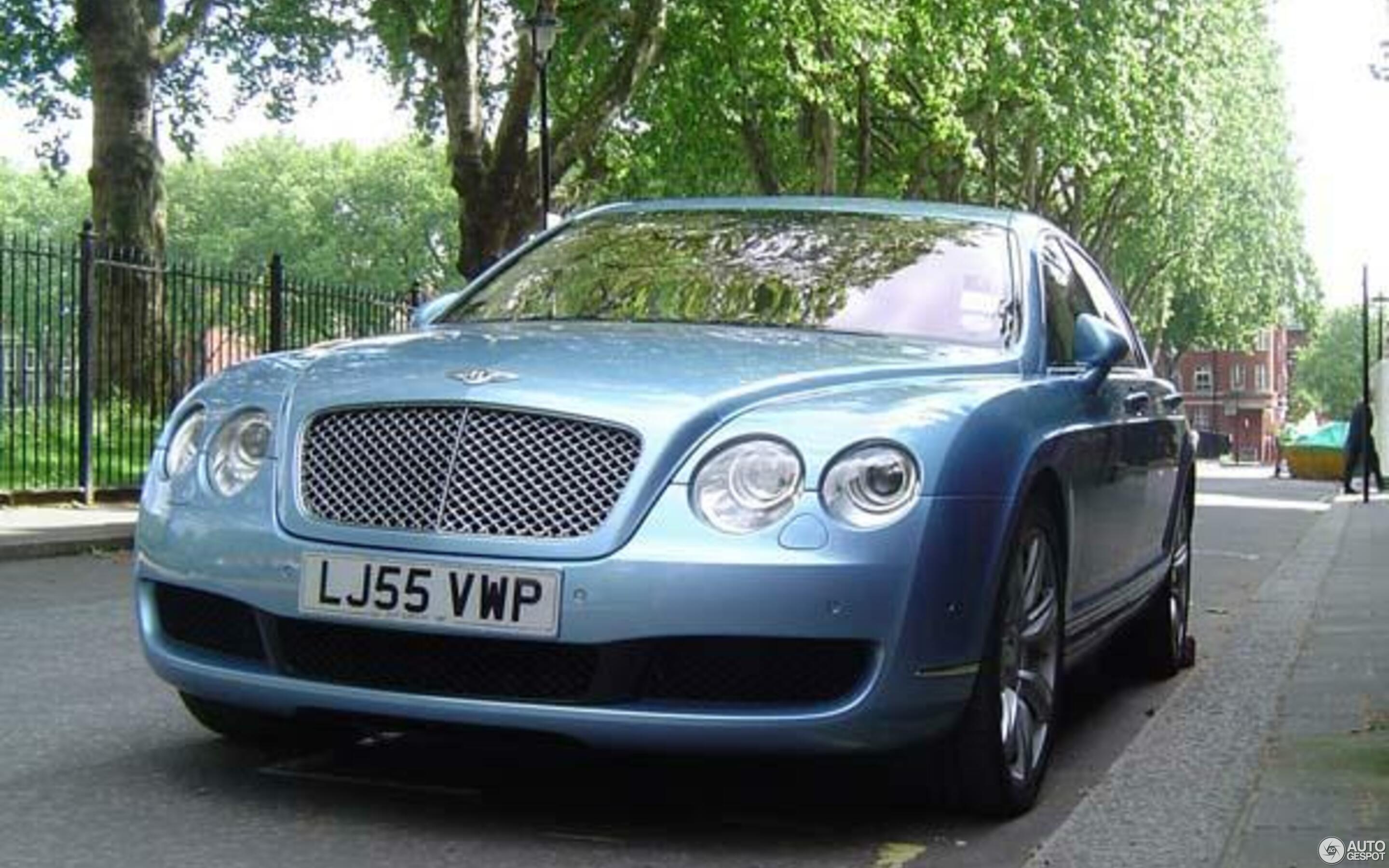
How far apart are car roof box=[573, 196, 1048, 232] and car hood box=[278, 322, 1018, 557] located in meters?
1.04

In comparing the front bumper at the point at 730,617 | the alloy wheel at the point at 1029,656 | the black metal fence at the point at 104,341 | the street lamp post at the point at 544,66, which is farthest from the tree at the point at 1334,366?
the front bumper at the point at 730,617

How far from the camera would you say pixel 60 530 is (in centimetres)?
1192

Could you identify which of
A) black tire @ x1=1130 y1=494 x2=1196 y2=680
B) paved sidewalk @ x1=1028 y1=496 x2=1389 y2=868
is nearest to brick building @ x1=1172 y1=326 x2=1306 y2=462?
paved sidewalk @ x1=1028 y1=496 x2=1389 y2=868

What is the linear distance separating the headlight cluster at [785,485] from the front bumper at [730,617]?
0.12ft

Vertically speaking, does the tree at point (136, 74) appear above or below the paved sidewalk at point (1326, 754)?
above

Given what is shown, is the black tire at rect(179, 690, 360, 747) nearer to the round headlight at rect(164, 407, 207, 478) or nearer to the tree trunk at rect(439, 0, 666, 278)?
the round headlight at rect(164, 407, 207, 478)

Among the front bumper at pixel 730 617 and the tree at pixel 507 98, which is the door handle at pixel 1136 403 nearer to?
Result: the front bumper at pixel 730 617

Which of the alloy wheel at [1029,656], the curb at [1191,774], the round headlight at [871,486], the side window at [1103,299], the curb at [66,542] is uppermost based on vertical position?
the side window at [1103,299]

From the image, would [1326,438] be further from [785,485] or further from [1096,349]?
[785,485]

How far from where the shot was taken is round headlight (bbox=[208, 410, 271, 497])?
4.10m

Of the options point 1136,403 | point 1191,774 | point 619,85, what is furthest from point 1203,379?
point 1191,774

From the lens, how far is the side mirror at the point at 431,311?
5320 mm

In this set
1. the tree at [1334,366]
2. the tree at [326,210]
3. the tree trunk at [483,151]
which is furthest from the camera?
the tree at [1334,366]

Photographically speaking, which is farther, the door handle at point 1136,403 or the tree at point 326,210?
the tree at point 326,210
